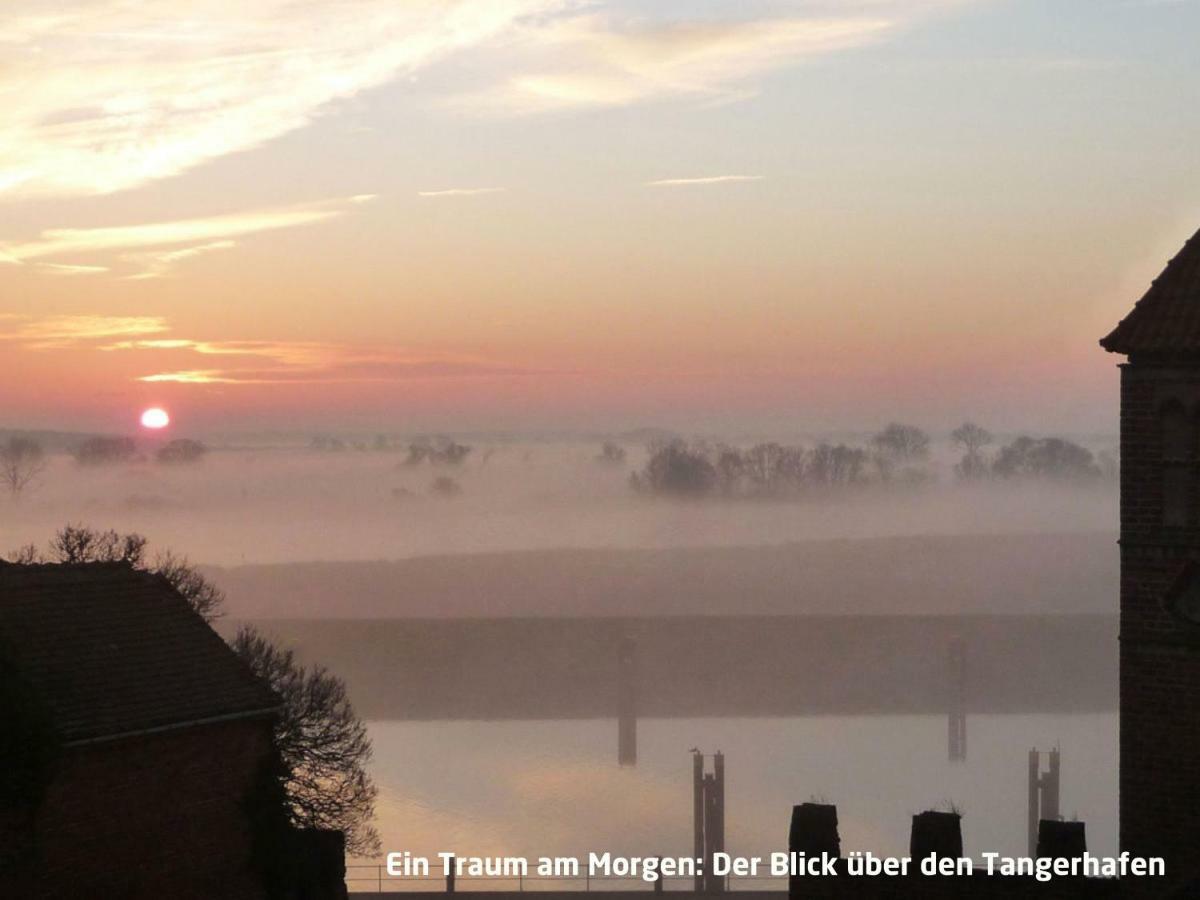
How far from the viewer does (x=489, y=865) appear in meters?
109

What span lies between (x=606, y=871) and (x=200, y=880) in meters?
82.7

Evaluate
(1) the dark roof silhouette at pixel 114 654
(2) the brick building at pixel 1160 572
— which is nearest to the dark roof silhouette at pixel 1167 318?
(2) the brick building at pixel 1160 572

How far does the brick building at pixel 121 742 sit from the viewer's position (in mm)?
27953

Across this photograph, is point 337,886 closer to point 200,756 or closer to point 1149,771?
point 200,756

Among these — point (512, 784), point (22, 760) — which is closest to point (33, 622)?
point (22, 760)

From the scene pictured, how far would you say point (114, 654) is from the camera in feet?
103

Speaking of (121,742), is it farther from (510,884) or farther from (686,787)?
(686,787)

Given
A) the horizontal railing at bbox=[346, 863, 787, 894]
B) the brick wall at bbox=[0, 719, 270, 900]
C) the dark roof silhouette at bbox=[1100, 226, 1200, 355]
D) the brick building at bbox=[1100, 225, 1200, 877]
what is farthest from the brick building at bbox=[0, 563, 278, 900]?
the horizontal railing at bbox=[346, 863, 787, 894]

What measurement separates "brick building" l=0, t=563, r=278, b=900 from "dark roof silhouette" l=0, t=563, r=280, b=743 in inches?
1.4

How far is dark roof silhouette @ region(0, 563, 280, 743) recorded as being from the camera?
29516 millimetres

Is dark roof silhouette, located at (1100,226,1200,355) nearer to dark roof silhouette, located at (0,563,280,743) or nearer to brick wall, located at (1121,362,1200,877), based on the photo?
brick wall, located at (1121,362,1200,877)

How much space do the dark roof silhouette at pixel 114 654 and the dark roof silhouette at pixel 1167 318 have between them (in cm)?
1868

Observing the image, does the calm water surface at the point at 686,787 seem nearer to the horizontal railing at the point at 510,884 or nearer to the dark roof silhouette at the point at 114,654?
the horizontal railing at the point at 510,884

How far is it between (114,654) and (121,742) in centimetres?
254
